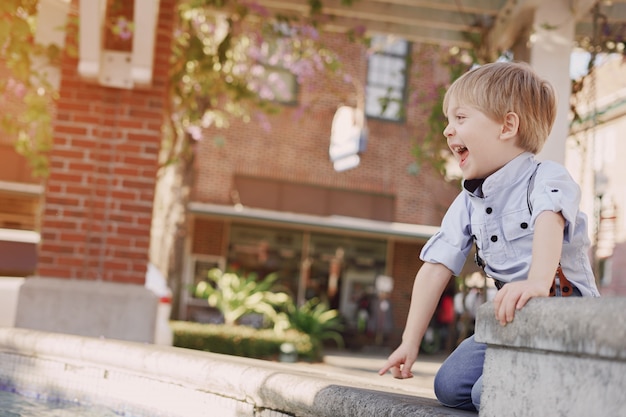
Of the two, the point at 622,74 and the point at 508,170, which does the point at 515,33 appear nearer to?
the point at 508,170

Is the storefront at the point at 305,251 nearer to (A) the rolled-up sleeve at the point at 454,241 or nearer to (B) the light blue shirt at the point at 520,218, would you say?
(A) the rolled-up sleeve at the point at 454,241

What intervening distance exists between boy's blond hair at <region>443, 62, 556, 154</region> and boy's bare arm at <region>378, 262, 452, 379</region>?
1.49 feet

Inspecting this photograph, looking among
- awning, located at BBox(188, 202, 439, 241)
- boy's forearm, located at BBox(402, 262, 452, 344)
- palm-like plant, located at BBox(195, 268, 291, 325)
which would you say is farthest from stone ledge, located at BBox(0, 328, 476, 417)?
awning, located at BBox(188, 202, 439, 241)

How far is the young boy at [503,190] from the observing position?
2.30 meters

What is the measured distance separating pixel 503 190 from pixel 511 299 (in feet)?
2.24

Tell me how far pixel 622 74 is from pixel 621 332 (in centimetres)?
2201

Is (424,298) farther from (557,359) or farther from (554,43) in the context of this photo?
(554,43)

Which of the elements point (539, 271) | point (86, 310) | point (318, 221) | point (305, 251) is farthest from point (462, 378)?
point (305, 251)

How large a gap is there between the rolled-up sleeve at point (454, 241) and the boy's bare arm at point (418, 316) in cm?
2

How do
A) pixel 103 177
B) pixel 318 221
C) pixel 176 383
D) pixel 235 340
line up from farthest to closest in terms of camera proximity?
pixel 318 221 → pixel 235 340 → pixel 103 177 → pixel 176 383

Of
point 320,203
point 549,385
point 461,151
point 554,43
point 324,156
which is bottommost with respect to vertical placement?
point 549,385

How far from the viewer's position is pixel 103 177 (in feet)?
19.8

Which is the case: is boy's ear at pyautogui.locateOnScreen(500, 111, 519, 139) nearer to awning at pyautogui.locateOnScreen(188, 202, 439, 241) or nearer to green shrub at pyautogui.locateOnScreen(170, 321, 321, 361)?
green shrub at pyautogui.locateOnScreen(170, 321, 321, 361)

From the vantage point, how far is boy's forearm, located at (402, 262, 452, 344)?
2.46 m
